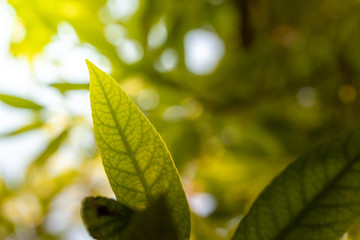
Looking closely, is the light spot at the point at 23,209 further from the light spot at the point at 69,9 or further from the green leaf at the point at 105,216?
the green leaf at the point at 105,216

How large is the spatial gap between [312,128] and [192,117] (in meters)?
0.29

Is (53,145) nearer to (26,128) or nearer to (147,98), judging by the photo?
(26,128)

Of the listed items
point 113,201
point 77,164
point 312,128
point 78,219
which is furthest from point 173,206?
point 78,219

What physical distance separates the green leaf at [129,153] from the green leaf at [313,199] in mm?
51

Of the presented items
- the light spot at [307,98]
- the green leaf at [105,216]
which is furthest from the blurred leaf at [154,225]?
the light spot at [307,98]

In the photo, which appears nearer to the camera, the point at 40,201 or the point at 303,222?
the point at 303,222

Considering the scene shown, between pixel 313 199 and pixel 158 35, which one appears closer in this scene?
pixel 313 199

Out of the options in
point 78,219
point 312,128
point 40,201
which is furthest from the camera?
point 78,219

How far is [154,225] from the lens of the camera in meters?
0.19

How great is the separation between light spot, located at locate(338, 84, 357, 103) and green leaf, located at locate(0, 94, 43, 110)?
573 mm

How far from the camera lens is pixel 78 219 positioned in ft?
4.26

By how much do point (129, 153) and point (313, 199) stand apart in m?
0.12

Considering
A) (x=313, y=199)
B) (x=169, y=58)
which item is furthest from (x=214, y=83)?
(x=313, y=199)

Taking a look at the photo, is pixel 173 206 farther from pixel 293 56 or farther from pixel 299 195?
pixel 293 56
